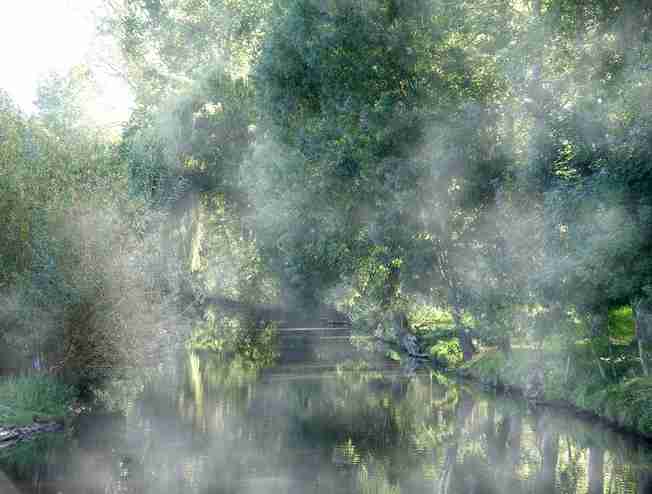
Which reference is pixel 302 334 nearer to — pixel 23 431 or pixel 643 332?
pixel 643 332

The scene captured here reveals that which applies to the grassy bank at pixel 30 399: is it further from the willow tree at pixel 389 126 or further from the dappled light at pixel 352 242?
the willow tree at pixel 389 126

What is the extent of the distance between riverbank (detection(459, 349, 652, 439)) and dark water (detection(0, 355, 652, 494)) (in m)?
0.83

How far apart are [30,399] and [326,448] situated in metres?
9.64

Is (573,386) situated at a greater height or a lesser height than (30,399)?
greater

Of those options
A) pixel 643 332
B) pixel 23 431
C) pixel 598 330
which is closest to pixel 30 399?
pixel 23 431

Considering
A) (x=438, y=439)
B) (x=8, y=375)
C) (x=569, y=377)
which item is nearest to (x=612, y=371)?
(x=569, y=377)

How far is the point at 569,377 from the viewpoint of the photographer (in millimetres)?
32562

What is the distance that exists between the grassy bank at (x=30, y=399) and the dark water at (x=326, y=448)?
1.01 meters

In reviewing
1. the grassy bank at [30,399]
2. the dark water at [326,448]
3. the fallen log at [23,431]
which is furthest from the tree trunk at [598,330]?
the grassy bank at [30,399]

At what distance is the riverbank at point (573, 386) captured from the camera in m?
25.9

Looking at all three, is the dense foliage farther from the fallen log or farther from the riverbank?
the fallen log

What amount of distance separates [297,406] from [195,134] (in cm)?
2312

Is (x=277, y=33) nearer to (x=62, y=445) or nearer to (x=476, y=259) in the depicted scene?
(x=476, y=259)

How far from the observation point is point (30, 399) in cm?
2773
